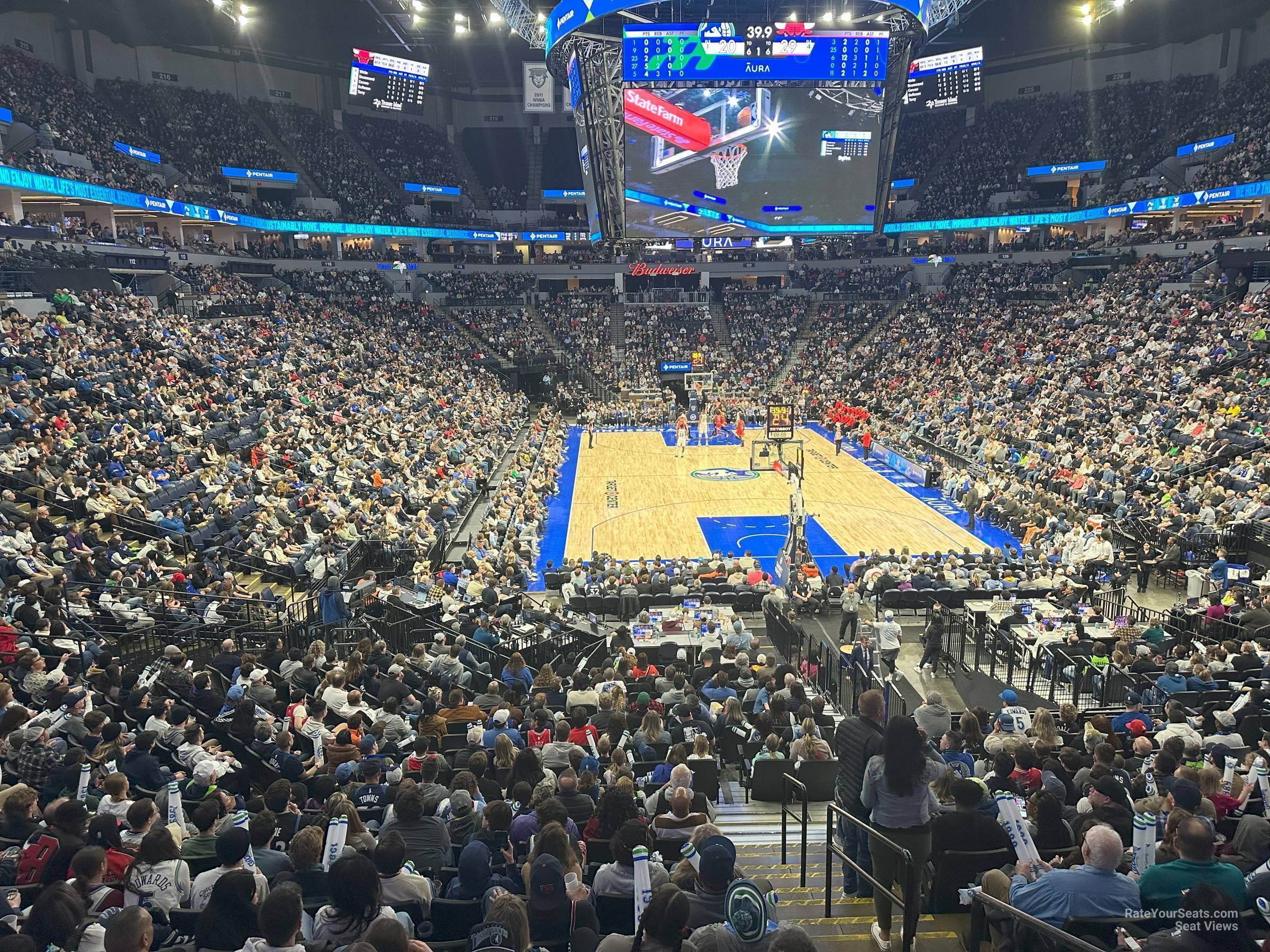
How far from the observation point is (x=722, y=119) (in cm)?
4097

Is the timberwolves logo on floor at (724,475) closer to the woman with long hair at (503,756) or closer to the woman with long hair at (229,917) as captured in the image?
the woman with long hair at (503,756)

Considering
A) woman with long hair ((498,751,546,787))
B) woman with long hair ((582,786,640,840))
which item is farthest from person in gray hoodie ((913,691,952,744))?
woman with long hair ((582,786,640,840))

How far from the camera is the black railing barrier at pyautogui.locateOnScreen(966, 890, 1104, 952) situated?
13.5ft

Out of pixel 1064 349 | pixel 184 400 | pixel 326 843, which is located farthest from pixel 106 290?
pixel 1064 349

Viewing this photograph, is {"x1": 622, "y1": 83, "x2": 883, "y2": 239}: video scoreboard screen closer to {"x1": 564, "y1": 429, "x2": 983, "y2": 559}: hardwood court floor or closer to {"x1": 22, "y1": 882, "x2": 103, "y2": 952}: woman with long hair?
{"x1": 564, "y1": 429, "x2": 983, "y2": 559}: hardwood court floor

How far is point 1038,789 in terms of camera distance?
7.10 metres

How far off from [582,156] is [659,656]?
34.6 meters

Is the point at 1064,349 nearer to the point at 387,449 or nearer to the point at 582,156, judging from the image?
the point at 582,156

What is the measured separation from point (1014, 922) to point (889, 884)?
1.05m

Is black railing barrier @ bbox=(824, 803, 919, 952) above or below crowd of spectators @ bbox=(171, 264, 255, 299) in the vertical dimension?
below

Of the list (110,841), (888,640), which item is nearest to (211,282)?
(888,640)

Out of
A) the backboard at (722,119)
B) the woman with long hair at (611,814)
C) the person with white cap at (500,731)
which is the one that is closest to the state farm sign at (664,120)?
the backboard at (722,119)

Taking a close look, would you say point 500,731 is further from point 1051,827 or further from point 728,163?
point 728,163

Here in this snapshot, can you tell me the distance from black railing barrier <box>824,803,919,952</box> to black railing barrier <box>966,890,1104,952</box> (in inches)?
4.5
